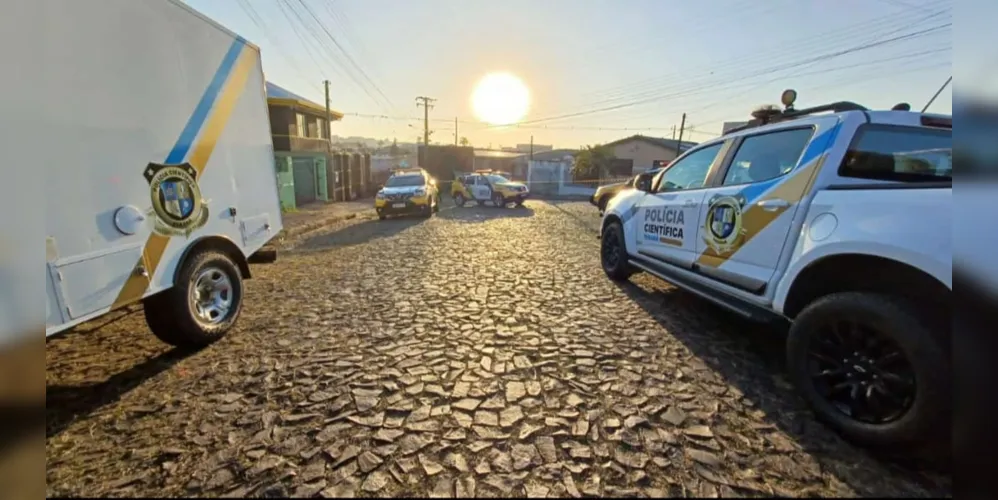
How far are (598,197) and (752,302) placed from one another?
1025 cm

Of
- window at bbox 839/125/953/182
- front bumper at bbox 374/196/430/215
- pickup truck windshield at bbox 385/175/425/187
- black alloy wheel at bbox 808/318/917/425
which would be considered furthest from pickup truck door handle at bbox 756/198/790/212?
pickup truck windshield at bbox 385/175/425/187

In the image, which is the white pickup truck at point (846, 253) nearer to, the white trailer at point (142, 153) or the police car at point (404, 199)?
the white trailer at point (142, 153)

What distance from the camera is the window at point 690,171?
3.68 metres

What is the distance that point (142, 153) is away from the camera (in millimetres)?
2527

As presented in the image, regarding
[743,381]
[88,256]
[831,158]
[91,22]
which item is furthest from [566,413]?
[91,22]

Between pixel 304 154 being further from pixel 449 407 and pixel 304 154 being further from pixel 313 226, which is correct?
pixel 449 407

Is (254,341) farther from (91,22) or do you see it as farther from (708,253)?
(708,253)

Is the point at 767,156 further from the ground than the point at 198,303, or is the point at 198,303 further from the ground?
the point at 767,156

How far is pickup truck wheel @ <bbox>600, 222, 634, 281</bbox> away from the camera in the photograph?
16.2 ft

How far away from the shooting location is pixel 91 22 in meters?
2.10

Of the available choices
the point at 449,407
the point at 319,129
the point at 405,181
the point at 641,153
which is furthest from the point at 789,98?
the point at 641,153

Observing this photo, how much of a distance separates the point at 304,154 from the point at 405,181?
340 inches

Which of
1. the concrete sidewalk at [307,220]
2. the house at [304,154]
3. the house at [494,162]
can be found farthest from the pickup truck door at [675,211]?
the house at [494,162]

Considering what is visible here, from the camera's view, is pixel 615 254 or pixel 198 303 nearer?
pixel 198 303
